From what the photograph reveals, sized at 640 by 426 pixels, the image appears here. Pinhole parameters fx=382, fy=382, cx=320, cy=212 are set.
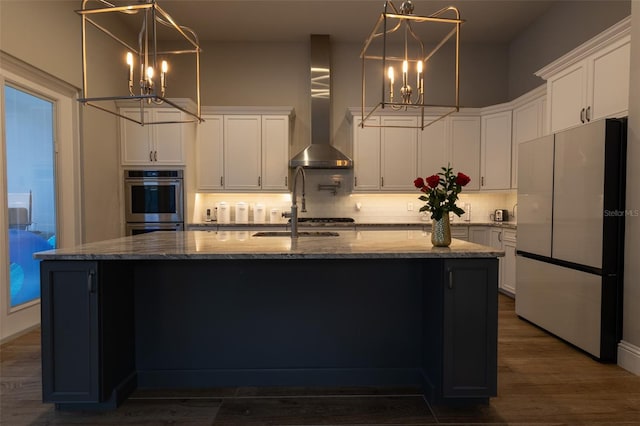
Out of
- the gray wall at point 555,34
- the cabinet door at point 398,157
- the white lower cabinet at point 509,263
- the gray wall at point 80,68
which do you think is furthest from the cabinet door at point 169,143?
the gray wall at point 555,34

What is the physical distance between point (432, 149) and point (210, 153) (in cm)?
297

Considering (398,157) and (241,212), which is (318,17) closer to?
(398,157)

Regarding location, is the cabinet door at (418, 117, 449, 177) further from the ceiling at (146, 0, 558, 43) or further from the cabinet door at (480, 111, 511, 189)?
the ceiling at (146, 0, 558, 43)

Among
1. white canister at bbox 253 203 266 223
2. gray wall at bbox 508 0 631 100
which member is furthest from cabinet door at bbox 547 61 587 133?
white canister at bbox 253 203 266 223

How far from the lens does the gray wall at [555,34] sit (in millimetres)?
3725

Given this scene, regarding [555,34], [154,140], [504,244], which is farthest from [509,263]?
[154,140]

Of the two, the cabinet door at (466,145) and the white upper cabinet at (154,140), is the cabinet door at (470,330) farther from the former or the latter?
the white upper cabinet at (154,140)

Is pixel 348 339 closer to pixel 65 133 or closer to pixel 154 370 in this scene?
pixel 154 370

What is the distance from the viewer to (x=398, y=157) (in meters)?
5.12

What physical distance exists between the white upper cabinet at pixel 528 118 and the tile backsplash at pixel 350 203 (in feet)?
2.62

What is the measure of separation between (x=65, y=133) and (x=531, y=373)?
4674mm

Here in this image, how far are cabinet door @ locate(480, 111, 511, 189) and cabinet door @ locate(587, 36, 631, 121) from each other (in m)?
1.78

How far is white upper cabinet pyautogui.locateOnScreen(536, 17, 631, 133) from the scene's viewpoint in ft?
9.21

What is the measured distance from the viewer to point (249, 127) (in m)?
5.04
